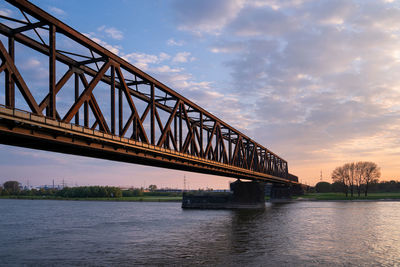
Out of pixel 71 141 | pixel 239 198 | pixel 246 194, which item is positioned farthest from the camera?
pixel 239 198

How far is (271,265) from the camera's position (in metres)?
26.2

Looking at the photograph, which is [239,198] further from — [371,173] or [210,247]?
[371,173]

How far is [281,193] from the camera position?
15750 centimetres

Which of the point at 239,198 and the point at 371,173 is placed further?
the point at 371,173

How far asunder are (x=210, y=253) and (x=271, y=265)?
6652 mm

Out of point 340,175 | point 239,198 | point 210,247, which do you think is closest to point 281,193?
point 340,175

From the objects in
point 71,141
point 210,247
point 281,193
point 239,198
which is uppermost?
point 71,141

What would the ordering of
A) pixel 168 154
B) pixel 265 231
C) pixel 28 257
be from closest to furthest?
pixel 28 257 → pixel 168 154 → pixel 265 231

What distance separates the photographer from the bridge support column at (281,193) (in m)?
154

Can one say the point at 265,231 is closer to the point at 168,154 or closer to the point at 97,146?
the point at 168,154

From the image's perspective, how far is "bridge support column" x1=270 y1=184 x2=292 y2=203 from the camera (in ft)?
505

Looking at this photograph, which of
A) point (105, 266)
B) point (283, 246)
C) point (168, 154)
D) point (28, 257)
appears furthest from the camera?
point (168, 154)

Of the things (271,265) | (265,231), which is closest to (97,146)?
(271,265)

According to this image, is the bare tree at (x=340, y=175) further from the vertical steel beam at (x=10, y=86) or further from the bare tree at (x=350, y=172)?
the vertical steel beam at (x=10, y=86)
